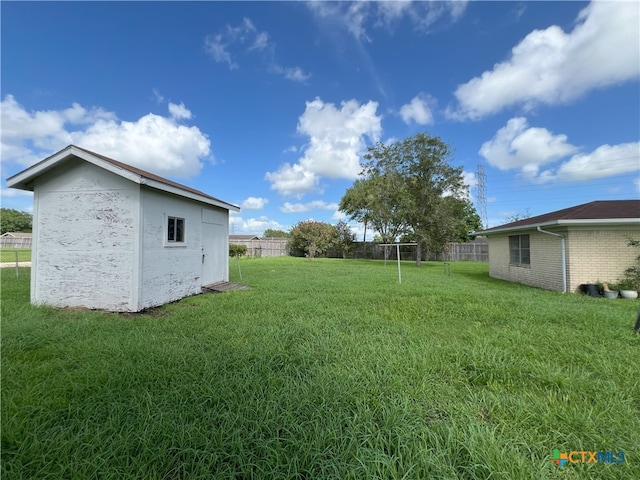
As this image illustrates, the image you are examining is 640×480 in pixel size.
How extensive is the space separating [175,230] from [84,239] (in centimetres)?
164

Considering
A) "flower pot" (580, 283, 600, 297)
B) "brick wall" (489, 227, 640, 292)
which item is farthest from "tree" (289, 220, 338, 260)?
"flower pot" (580, 283, 600, 297)

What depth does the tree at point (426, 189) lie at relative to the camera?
16438 millimetres

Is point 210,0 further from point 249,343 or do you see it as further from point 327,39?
point 249,343

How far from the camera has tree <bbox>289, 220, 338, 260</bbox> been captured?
26.4m

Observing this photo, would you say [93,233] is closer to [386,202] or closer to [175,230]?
[175,230]

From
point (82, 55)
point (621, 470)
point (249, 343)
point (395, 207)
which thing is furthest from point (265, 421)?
point (395, 207)

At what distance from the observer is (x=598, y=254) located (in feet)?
25.3

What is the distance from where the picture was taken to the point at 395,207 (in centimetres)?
1734

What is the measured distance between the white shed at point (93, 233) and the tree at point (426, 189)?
14301 mm

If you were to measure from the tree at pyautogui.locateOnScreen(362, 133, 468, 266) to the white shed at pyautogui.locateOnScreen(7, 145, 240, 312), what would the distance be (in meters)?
14.3

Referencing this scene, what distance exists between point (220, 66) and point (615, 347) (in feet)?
39.5

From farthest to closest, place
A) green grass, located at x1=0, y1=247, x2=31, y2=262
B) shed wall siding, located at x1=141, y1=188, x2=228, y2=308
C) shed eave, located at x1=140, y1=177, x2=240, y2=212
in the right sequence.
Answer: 1. green grass, located at x1=0, y1=247, x2=31, y2=262
2. shed wall siding, located at x1=141, y1=188, x2=228, y2=308
3. shed eave, located at x1=140, y1=177, x2=240, y2=212

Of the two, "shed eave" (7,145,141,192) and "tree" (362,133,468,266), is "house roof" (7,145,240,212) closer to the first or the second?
"shed eave" (7,145,141,192)

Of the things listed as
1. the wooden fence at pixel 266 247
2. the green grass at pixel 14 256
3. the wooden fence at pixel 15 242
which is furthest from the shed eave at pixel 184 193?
the wooden fence at pixel 15 242
